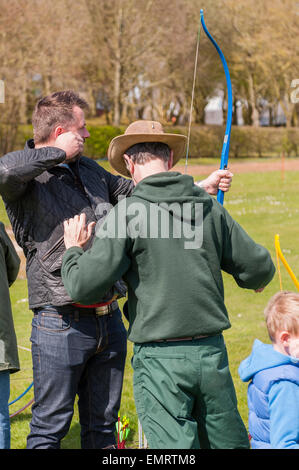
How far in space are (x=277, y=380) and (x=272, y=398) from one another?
0.26 ft

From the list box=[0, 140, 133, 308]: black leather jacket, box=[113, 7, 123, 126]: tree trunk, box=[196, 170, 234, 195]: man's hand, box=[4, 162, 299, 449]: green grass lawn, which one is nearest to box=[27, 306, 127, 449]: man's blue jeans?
box=[0, 140, 133, 308]: black leather jacket

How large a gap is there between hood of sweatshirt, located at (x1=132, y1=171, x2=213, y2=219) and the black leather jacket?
630 mm

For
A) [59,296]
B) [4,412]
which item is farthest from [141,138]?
[4,412]

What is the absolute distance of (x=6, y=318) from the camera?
3.49m

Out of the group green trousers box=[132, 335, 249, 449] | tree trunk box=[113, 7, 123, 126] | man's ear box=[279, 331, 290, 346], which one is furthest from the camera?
tree trunk box=[113, 7, 123, 126]

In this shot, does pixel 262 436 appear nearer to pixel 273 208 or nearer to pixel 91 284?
pixel 91 284

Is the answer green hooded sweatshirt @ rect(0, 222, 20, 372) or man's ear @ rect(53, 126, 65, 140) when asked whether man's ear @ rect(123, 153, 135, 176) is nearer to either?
man's ear @ rect(53, 126, 65, 140)

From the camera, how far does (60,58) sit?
88.1 ft

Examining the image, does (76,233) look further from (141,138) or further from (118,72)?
(118,72)

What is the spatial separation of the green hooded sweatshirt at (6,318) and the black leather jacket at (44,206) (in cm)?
26

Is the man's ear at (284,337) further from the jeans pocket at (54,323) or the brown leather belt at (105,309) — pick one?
the jeans pocket at (54,323)

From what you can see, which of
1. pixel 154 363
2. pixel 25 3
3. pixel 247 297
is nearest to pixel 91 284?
pixel 154 363

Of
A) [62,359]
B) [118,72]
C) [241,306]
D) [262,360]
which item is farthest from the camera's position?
[118,72]

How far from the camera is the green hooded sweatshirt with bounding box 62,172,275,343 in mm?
2611
